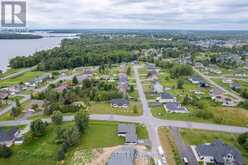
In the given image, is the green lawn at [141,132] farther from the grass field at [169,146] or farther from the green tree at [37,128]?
the green tree at [37,128]

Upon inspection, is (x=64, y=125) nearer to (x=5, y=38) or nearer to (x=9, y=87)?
(x=9, y=87)

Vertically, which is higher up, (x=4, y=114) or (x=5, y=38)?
(x=5, y=38)

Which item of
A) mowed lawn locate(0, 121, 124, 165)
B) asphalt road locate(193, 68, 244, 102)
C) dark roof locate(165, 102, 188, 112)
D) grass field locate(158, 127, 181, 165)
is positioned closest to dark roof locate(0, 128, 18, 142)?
mowed lawn locate(0, 121, 124, 165)

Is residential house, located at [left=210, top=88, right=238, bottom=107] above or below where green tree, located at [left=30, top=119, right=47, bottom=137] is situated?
above

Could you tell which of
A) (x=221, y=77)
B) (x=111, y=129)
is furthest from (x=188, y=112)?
(x=221, y=77)

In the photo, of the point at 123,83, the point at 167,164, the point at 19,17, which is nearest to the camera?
the point at 167,164

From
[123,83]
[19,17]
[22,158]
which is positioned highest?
[19,17]

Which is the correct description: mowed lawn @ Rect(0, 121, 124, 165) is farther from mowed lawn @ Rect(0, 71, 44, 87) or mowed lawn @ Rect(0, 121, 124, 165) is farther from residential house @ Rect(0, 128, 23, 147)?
mowed lawn @ Rect(0, 71, 44, 87)

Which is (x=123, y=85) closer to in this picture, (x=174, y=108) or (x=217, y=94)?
(x=174, y=108)
